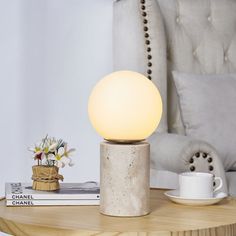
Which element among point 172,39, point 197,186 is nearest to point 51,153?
point 197,186

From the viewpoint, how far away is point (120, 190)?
4.42ft

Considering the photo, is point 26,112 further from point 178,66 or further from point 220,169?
point 220,169

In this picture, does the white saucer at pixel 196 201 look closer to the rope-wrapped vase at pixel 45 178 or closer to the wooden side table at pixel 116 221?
the wooden side table at pixel 116 221

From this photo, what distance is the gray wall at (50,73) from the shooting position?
229 centimetres

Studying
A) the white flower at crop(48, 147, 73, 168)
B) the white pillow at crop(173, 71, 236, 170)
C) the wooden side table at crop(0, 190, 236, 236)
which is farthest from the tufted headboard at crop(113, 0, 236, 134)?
the wooden side table at crop(0, 190, 236, 236)

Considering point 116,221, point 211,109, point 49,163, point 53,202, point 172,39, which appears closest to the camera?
point 116,221

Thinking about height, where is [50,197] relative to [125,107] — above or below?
below

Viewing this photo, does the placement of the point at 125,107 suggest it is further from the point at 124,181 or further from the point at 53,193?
the point at 53,193

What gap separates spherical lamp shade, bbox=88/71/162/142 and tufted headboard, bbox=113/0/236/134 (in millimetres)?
989

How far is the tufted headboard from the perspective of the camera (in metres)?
2.41

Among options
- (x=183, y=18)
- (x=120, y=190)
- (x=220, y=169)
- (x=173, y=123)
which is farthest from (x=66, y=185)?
(x=183, y=18)

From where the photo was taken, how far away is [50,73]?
2.39 meters

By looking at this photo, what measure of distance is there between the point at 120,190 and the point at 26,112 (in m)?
1.05

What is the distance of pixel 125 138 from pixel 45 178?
10.1 inches
